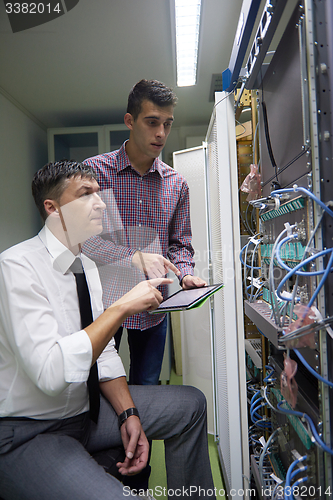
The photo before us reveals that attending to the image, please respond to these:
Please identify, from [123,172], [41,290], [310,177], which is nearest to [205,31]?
[123,172]

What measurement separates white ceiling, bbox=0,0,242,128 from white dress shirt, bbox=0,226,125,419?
934mm

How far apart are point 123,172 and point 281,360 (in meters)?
0.97

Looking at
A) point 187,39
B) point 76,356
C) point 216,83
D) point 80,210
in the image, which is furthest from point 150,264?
point 216,83

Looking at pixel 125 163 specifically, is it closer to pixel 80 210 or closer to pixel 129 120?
pixel 129 120

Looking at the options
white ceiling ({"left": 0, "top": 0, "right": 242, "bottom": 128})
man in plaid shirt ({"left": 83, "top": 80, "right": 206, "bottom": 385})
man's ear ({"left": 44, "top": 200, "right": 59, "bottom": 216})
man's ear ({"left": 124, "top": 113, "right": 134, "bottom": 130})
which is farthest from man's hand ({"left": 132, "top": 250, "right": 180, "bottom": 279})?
white ceiling ({"left": 0, "top": 0, "right": 242, "bottom": 128})

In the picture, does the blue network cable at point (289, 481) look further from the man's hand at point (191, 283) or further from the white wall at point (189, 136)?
the white wall at point (189, 136)

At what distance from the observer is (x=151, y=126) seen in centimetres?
120

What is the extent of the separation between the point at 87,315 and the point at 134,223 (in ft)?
1.27

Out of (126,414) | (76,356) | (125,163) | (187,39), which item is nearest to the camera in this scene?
(76,356)

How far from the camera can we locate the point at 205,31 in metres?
1.92

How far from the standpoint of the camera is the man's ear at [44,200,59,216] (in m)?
0.91

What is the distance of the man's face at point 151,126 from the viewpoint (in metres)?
1.20

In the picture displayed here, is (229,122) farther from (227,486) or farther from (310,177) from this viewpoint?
(227,486)

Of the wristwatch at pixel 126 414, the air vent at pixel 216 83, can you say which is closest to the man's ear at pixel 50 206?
the wristwatch at pixel 126 414
